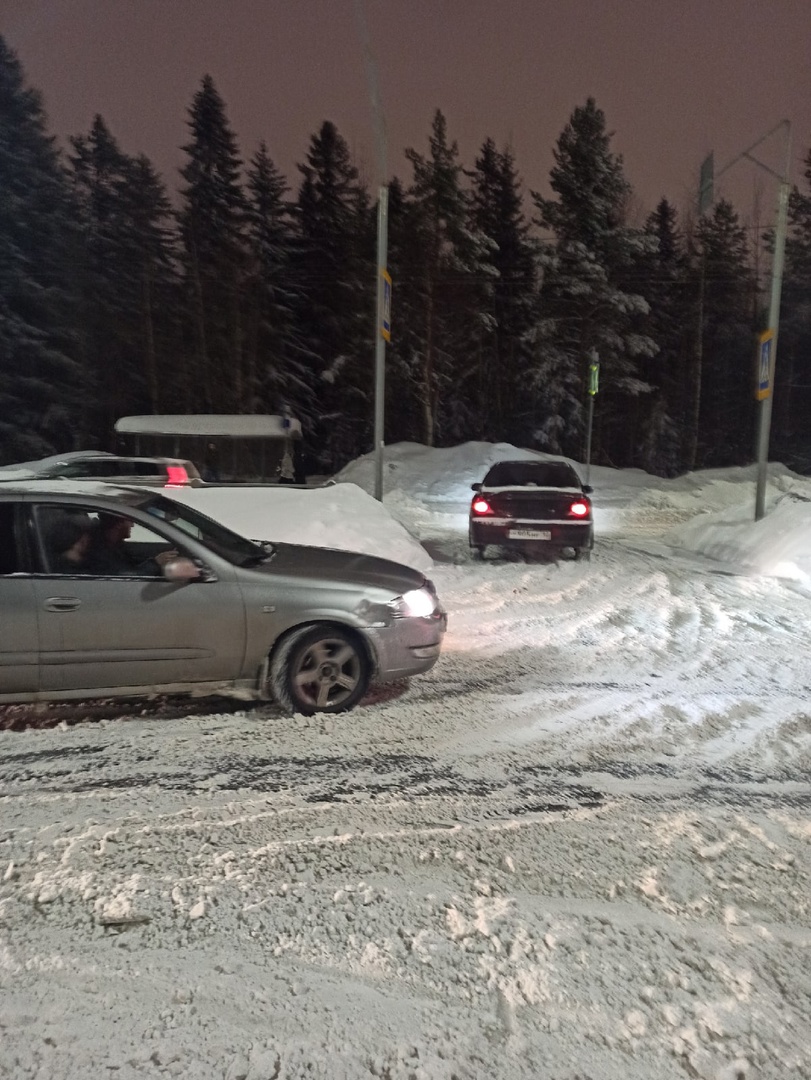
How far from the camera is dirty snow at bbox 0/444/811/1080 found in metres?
2.33

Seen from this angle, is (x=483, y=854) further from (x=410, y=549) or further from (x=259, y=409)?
(x=259, y=409)

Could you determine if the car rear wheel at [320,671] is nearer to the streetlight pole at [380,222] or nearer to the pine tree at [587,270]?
the streetlight pole at [380,222]

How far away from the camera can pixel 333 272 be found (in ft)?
139

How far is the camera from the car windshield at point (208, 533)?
17.3 ft

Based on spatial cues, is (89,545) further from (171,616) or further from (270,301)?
(270,301)

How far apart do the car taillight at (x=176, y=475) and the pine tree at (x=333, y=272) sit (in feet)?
86.6

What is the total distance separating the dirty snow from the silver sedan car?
29 centimetres

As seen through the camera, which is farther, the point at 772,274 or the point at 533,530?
the point at 772,274

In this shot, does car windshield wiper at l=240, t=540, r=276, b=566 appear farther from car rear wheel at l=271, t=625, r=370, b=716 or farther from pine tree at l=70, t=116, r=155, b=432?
pine tree at l=70, t=116, r=155, b=432

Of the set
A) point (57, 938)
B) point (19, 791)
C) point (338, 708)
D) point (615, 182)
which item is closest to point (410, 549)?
point (338, 708)

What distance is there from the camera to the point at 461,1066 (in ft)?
7.34

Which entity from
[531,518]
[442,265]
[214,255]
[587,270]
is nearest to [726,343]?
[587,270]

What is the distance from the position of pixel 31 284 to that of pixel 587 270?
27.7m

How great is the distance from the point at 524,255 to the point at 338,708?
43.9 metres
